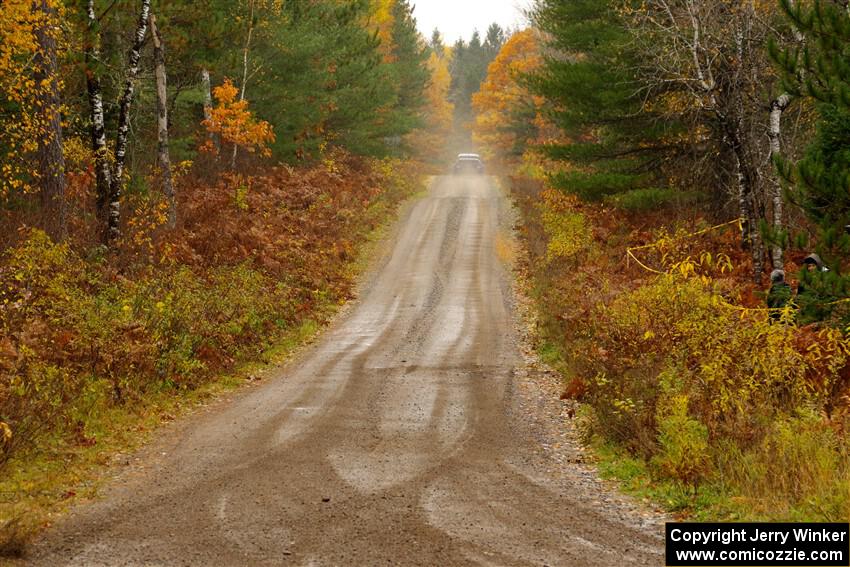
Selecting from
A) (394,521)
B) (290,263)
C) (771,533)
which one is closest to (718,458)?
(771,533)

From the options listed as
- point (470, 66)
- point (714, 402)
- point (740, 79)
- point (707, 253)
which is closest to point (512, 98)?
point (740, 79)

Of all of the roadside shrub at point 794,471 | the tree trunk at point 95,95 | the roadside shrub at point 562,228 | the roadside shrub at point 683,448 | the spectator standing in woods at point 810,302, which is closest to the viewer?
the roadside shrub at point 794,471

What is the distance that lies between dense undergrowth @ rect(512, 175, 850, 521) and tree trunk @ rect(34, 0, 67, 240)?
1051 centimetres

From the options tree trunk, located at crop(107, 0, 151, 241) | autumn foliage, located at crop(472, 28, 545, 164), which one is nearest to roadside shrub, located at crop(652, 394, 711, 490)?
tree trunk, located at crop(107, 0, 151, 241)

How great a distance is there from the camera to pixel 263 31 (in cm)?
2733

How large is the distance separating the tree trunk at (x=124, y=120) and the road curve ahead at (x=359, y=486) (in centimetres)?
516

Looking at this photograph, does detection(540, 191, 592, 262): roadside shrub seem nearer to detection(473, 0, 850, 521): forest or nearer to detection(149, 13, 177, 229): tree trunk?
detection(473, 0, 850, 521): forest

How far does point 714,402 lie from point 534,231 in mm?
19663

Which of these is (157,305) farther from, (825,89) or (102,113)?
(825,89)

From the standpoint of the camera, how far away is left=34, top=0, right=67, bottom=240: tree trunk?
47.7 ft

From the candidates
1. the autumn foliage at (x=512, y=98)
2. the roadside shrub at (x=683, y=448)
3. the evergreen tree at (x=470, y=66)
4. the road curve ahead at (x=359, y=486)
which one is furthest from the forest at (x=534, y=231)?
the evergreen tree at (x=470, y=66)

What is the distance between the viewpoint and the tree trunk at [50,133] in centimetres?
1453

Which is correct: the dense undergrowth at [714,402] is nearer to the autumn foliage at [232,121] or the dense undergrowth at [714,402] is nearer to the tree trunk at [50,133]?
the tree trunk at [50,133]

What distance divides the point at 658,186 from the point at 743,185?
5.77 metres
